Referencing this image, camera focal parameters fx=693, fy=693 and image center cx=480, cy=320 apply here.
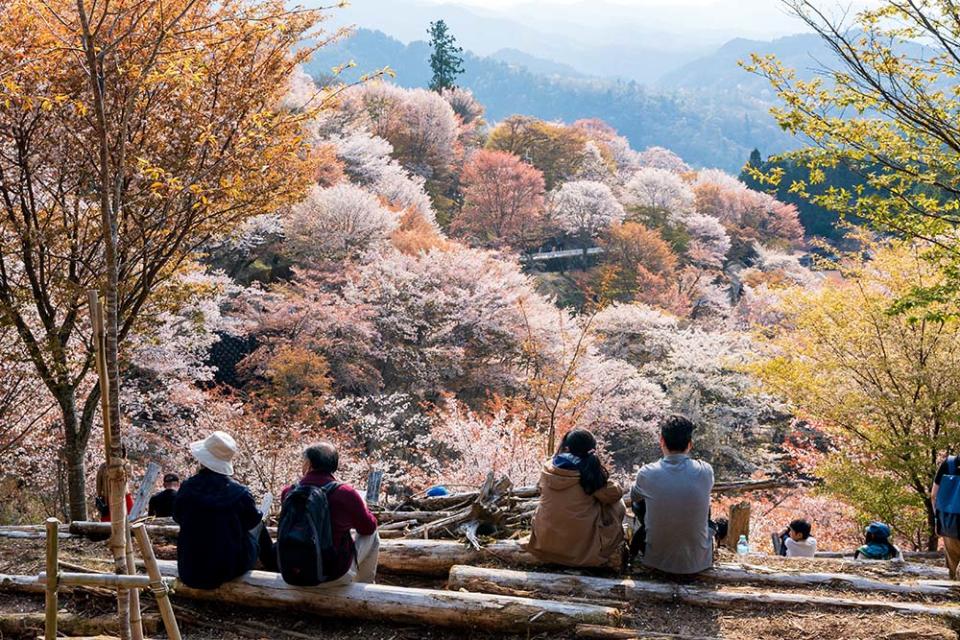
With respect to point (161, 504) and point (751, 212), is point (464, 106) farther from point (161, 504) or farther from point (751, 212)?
point (161, 504)

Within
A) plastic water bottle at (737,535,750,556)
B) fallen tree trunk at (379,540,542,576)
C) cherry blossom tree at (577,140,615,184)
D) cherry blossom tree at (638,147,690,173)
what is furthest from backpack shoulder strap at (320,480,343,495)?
cherry blossom tree at (638,147,690,173)

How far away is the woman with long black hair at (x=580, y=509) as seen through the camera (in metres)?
4.61

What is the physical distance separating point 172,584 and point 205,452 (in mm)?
906

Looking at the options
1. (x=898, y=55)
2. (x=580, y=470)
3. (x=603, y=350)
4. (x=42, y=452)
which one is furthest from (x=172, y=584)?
(x=603, y=350)

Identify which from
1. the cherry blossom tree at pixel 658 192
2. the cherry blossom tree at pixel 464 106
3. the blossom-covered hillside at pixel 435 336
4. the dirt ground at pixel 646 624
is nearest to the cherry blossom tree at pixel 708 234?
the blossom-covered hillside at pixel 435 336

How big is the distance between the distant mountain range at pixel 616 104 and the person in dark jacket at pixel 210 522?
487 feet

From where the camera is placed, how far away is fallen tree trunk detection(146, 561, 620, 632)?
3949 mm

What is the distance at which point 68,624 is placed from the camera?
4172 mm

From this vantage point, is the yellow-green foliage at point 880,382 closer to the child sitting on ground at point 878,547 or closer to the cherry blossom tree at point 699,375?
the child sitting on ground at point 878,547

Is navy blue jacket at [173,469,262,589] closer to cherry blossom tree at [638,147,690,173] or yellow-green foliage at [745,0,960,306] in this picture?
yellow-green foliage at [745,0,960,306]

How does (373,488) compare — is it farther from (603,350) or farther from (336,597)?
(603,350)

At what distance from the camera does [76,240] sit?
6281mm

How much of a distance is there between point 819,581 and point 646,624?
1443mm

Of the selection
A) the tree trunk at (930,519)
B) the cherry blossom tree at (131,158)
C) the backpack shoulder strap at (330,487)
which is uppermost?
the cherry blossom tree at (131,158)
